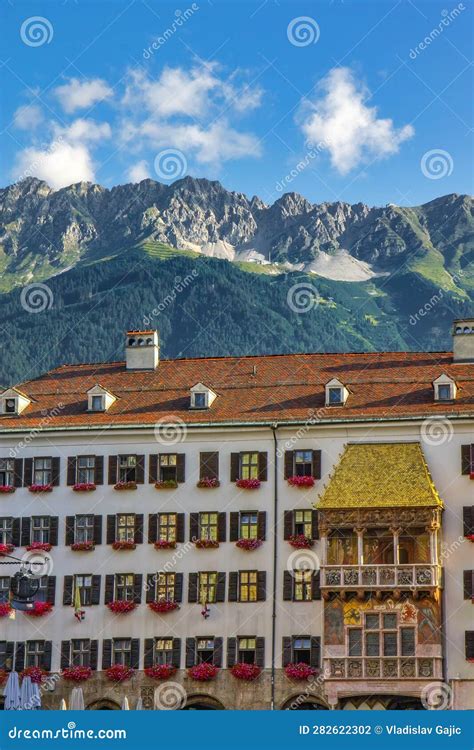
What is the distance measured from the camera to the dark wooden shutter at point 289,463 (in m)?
68.1

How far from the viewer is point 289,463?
68.2 metres

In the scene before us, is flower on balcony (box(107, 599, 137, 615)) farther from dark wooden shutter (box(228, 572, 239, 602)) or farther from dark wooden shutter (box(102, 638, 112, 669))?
dark wooden shutter (box(228, 572, 239, 602))

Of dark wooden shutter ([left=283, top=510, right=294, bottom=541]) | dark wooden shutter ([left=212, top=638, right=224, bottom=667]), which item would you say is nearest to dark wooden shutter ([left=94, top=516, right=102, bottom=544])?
dark wooden shutter ([left=212, top=638, right=224, bottom=667])

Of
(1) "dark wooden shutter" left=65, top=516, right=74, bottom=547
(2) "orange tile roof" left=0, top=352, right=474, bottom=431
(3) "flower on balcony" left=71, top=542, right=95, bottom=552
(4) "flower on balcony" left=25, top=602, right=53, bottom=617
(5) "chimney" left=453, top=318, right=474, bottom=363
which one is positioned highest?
(5) "chimney" left=453, top=318, right=474, bottom=363

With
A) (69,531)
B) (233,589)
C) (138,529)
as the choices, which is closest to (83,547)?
(69,531)

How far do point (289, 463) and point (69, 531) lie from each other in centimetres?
1112

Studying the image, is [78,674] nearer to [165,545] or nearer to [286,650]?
[165,545]

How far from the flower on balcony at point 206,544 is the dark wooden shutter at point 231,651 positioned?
4385 millimetres

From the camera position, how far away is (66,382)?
76.4m

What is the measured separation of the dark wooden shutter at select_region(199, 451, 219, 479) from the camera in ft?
226

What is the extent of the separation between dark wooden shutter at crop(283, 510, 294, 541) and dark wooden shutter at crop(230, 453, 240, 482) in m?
3.03

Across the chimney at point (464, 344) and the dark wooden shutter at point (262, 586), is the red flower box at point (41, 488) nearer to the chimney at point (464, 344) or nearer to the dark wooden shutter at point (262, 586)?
the dark wooden shutter at point (262, 586)

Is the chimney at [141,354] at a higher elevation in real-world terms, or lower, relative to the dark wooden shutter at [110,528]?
higher

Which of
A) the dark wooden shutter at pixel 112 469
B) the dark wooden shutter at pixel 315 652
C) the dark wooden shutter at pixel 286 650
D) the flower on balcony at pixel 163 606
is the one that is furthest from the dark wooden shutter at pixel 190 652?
the dark wooden shutter at pixel 112 469
